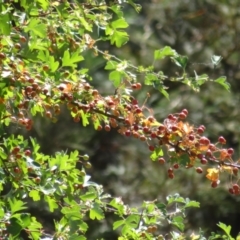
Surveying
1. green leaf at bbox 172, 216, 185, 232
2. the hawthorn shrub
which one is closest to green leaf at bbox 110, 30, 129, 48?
the hawthorn shrub

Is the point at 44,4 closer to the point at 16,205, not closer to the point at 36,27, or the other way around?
the point at 36,27

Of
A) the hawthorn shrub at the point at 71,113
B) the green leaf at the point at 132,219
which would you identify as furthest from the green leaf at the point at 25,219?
the green leaf at the point at 132,219

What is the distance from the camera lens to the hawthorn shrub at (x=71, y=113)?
6.35 ft

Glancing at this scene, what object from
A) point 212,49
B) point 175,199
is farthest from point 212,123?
point 175,199

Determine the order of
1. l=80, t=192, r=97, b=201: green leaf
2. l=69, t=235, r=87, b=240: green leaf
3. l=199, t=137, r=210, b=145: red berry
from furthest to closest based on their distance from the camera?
l=80, t=192, r=97, b=201: green leaf < l=69, t=235, r=87, b=240: green leaf < l=199, t=137, r=210, b=145: red berry

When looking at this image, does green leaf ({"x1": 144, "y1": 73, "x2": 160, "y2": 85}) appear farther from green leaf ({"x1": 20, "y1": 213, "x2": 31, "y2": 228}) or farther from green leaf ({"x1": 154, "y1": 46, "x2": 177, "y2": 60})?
green leaf ({"x1": 20, "y1": 213, "x2": 31, "y2": 228})

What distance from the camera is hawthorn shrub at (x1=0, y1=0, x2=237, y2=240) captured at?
1.94m

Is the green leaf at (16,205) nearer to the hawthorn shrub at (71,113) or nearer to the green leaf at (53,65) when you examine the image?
the hawthorn shrub at (71,113)

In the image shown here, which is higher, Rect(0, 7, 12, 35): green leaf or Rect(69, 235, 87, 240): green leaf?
Rect(0, 7, 12, 35): green leaf

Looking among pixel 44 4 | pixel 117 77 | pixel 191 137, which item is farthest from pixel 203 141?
pixel 44 4

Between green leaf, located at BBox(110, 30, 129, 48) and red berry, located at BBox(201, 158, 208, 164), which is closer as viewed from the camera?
red berry, located at BBox(201, 158, 208, 164)

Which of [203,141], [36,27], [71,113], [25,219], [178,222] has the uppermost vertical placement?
[36,27]

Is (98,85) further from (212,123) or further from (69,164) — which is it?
(69,164)

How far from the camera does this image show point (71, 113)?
2.14m
